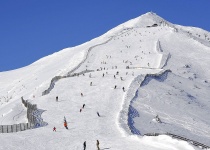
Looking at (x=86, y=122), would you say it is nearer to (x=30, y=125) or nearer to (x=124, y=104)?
(x=30, y=125)

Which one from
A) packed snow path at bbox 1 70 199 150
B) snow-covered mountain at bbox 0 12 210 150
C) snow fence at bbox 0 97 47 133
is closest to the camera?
packed snow path at bbox 1 70 199 150

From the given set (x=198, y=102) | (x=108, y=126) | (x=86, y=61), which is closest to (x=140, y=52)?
(x=86, y=61)

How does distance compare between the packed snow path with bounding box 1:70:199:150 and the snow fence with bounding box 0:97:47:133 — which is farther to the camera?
the snow fence with bounding box 0:97:47:133

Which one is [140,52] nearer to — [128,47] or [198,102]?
[128,47]

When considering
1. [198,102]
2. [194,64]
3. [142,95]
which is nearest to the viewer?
[142,95]

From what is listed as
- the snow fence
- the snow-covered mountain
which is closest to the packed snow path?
the snow-covered mountain

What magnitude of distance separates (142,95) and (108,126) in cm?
2141

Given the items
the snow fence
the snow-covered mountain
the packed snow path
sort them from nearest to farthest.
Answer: the packed snow path
the snow-covered mountain
the snow fence

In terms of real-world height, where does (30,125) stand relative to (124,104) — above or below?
below

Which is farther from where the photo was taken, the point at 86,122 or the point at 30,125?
the point at 86,122

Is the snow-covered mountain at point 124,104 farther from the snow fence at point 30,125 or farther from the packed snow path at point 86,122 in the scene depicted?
the snow fence at point 30,125

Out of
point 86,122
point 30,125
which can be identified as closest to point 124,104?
point 86,122

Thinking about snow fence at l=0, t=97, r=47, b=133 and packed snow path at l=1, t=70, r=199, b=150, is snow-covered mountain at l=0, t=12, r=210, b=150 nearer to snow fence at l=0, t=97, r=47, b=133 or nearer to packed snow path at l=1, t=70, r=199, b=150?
packed snow path at l=1, t=70, r=199, b=150

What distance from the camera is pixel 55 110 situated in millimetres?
55875
